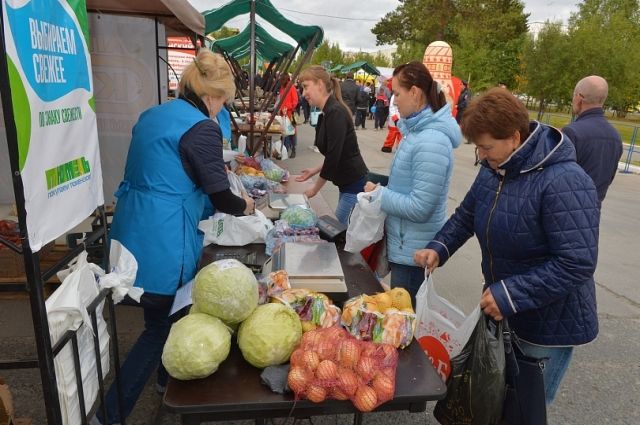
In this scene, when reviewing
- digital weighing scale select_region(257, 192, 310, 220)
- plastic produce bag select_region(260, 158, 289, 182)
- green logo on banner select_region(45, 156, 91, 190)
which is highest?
green logo on banner select_region(45, 156, 91, 190)

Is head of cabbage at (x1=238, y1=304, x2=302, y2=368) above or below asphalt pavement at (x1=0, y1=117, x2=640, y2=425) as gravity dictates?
above

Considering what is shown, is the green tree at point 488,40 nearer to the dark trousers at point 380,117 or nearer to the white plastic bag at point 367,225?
the dark trousers at point 380,117

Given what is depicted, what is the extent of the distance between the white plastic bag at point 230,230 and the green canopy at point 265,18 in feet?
11.4

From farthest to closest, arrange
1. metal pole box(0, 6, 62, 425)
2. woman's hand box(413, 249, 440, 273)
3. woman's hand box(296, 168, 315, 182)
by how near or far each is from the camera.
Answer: woman's hand box(296, 168, 315, 182) → woman's hand box(413, 249, 440, 273) → metal pole box(0, 6, 62, 425)

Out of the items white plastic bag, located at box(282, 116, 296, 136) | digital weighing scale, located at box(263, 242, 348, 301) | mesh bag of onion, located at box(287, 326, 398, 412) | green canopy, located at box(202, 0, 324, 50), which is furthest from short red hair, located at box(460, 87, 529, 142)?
white plastic bag, located at box(282, 116, 296, 136)

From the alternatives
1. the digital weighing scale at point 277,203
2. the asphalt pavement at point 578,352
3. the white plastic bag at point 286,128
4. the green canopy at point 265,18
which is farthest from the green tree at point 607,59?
the digital weighing scale at point 277,203

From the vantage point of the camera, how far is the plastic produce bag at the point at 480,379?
176 centimetres

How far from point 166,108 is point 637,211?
8.73m

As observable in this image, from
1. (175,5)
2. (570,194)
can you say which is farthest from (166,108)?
(570,194)

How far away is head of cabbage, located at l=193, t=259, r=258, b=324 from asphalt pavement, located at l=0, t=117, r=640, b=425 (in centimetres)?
Result: 128

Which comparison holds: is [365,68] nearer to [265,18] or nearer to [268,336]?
[265,18]

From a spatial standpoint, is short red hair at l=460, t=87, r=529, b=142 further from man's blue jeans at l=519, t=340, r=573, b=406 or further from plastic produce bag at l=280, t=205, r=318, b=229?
plastic produce bag at l=280, t=205, r=318, b=229

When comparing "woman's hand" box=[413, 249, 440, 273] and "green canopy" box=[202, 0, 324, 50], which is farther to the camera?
"green canopy" box=[202, 0, 324, 50]

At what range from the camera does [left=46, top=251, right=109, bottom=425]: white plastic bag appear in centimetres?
147
